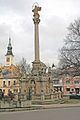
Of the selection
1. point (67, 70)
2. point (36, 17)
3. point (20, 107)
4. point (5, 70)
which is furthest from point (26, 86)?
point (5, 70)

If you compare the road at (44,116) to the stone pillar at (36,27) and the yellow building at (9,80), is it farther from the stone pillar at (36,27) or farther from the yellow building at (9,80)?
the yellow building at (9,80)

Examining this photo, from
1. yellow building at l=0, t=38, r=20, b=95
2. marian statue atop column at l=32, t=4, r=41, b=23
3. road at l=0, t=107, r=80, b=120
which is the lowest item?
road at l=0, t=107, r=80, b=120

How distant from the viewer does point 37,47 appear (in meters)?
45.7

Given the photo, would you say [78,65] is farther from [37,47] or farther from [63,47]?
[37,47]

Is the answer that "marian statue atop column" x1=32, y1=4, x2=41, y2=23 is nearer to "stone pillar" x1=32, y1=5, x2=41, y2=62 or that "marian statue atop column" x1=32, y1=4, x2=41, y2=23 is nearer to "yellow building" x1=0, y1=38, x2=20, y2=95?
"stone pillar" x1=32, y1=5, x2=41, y2=62

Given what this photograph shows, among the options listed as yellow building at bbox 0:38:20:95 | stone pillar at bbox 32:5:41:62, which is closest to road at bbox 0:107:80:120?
stone pillar at bbox 32:5:41:62

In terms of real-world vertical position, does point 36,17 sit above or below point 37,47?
above

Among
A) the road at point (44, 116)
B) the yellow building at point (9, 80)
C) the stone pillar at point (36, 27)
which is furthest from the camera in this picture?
the yellow building at point (9, 80)

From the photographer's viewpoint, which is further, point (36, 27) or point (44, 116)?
point (36, 27)

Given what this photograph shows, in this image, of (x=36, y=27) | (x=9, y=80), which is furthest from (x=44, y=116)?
(x=9, y=80)

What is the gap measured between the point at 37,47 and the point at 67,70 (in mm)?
6858

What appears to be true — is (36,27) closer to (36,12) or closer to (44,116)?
(36,12)

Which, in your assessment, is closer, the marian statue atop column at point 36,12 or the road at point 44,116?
the road at point 44,116

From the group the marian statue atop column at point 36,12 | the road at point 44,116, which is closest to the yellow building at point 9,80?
the marian statue atop column at point 36,12
